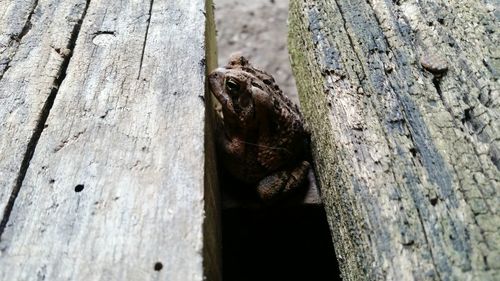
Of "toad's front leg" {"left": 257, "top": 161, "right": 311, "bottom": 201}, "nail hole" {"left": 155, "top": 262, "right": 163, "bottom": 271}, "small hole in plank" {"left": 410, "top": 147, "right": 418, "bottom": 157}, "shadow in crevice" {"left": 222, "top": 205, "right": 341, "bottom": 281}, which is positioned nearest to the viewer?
"nail hole" {"left": 155, "top": 262, "right": 163, "bottom": 271}

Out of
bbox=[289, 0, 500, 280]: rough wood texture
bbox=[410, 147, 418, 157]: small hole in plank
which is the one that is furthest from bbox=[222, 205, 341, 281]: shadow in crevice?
bbox=[410, 147, 418, 157]: small hole in plank

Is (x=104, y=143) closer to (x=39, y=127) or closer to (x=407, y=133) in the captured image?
(x=39, y=127)

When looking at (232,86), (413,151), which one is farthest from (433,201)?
(232,86)

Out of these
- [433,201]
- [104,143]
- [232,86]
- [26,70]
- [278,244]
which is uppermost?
[433,201]

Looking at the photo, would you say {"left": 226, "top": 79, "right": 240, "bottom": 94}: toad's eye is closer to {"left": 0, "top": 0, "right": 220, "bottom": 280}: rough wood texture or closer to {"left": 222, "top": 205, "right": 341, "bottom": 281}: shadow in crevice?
{"left": 0, "top": 0, "right": 220, "bottom": 280}: rough wood texture

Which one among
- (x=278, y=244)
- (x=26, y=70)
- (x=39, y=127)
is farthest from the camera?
(x=278, y=244)

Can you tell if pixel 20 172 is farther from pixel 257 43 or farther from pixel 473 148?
pixel 257 43

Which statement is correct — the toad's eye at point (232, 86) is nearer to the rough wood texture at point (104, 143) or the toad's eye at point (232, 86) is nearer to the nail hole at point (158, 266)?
the rough wood texture at point (104, 143)
